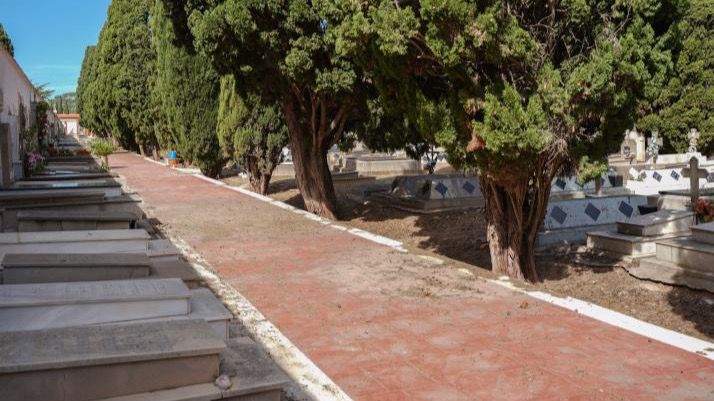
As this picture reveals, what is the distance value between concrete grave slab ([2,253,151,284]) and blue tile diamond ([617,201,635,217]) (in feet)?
31.4

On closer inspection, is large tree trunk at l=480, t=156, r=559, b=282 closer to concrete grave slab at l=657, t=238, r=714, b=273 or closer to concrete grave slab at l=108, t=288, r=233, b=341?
concrete grave slab at l=657, t=238, r=714, b=273

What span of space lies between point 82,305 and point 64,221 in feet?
15.9

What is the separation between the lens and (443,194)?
16.2 metres

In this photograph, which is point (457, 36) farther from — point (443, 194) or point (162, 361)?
point (443, 194)

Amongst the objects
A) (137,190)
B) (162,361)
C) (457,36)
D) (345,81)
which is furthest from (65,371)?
(137,190)

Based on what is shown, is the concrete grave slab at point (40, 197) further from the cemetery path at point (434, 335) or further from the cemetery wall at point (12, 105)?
the cemetery path at point (434, 335)

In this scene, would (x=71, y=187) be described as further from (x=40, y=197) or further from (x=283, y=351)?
(x=283, y=351)

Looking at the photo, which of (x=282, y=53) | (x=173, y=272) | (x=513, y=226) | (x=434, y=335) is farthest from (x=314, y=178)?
(x=434, y=335)

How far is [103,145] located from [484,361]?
2275 cm

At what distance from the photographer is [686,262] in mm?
8266

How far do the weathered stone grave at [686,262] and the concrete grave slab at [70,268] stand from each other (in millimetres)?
6248

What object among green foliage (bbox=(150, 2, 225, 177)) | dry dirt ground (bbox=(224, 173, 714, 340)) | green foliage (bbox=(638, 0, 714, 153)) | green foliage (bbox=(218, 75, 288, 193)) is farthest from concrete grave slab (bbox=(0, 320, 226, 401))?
green foliage (bbox=(150, 2, 225, 177))

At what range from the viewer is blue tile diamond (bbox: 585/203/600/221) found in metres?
A: 12.2

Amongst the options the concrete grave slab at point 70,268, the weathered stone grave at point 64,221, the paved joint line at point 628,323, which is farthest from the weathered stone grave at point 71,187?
the paved joint line at point 628,323
